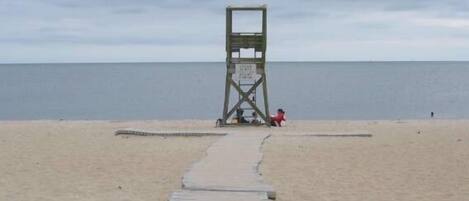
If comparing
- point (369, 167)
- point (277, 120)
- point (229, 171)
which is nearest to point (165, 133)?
point (277, 120)

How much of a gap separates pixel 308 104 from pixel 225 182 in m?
51.4

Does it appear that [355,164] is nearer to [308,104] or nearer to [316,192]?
[316,192]

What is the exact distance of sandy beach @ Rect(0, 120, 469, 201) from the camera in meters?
9.98

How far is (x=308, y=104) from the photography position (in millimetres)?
60531

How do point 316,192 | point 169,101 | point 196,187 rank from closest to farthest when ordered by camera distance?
point 196,187, point 316,192, point 169,101

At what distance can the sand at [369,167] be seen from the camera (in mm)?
10086

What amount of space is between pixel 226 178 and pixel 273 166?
8.81 feet

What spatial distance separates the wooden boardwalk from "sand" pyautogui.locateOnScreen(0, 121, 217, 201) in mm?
399

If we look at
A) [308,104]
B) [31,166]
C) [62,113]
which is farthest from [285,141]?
[308,104]

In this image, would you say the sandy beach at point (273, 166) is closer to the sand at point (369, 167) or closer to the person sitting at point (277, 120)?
the sand at point (369, 167)

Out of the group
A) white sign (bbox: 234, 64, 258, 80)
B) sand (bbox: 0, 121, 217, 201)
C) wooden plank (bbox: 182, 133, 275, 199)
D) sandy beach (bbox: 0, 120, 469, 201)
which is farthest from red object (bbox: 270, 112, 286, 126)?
wooden plank (bbox: 182, 133, 275, 199)

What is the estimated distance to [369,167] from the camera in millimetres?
12547

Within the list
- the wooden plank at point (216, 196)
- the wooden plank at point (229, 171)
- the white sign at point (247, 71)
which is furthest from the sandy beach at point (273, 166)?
the white sign at point (247, 71)

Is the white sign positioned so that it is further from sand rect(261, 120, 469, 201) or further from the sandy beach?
sand rect(261, 120, 469, 201)
